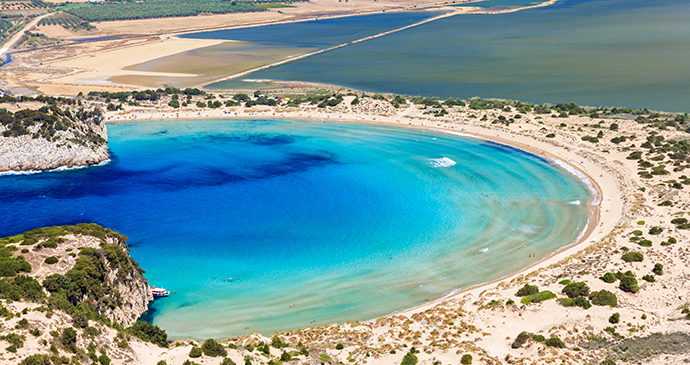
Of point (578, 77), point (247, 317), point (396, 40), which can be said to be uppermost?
point (396, 40)

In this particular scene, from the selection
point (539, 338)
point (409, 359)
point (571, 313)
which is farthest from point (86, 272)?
point (571, 313)

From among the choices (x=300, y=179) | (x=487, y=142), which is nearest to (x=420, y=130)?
(x=487, y=142)

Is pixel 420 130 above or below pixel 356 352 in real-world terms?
above

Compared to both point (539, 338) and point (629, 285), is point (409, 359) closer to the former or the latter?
point (539, 338)

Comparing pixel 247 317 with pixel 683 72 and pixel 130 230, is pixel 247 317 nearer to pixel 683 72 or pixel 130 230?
pixel 130 230

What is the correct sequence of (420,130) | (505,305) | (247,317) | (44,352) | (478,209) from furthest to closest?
1. (420,130)
2. (478,209)
3. (247,317)
4. (505,305)
5. (44,352)

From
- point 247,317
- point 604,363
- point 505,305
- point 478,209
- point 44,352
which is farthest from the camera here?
point 478,209

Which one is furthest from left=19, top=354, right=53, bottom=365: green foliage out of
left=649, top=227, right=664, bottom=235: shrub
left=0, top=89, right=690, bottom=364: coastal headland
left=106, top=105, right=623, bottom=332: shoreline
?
left=649, top=227, right=664, bottom=235: shrub
